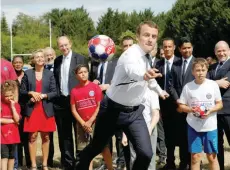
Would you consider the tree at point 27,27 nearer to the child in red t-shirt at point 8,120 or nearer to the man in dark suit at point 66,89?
the man in dark suit at point 66,89

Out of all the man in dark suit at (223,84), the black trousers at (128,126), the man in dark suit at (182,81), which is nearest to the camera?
the black trousers at (128,126)

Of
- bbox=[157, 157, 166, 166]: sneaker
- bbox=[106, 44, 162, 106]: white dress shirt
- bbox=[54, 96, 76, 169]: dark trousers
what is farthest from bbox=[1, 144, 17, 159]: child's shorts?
bbox=[157, 157, 166, 166]: sneaker

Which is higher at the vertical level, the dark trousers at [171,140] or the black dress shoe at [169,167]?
the dark trousers at [171,140]

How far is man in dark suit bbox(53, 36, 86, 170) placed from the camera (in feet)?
26.2

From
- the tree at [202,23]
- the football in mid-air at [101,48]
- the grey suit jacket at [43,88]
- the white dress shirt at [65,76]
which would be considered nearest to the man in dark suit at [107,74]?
the football in mid-air at [101,48]

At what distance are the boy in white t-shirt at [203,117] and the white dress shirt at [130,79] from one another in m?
1.00

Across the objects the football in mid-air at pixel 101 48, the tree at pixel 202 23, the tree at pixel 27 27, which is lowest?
the football in mid-air at pixel 101 48

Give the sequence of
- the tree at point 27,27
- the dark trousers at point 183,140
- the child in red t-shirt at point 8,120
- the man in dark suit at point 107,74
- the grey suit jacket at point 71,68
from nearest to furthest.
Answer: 1. the child in red t-shirt at point 8,120
2. the dark trousers at point 183,140
3. the man in dark suit at point 107,74
4. the grey suit jacket at point 71,68
5. the tree at point 27,27

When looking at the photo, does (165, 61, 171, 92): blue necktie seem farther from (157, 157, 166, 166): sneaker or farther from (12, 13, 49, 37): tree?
(12, 13, 49, 37): tree

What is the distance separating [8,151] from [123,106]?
210cm

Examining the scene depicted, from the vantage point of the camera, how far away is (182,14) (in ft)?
155

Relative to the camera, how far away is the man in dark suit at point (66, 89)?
8.00m

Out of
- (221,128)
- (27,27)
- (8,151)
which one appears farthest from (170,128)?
(27,27)

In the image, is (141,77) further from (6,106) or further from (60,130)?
(60,130)
